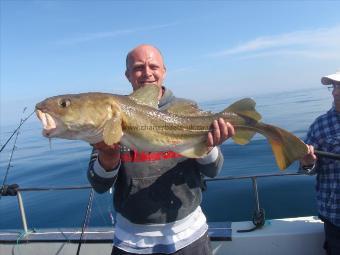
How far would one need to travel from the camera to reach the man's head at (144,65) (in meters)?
3.66

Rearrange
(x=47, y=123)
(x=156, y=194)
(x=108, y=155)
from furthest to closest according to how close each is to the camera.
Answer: (x=156, y=194) < (x=108, y=155) < (x=47, y=123)

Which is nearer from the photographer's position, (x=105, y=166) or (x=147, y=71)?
(x=105, y=166)

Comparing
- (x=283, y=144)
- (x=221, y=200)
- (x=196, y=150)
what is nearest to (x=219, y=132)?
(x=196, y=150)

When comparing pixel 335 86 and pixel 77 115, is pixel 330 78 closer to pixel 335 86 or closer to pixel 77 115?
pixel 335 86

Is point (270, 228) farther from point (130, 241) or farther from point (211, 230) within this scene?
point (130, 241)

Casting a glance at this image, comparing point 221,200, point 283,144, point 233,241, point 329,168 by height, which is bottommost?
point 221,200

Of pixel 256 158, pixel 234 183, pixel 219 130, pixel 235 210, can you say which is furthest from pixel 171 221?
pixel 256 158

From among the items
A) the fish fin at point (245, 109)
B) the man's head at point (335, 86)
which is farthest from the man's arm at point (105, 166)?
the man's head at point (335, 86)

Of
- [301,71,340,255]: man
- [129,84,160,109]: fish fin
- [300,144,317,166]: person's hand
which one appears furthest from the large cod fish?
[301,71,340,255]: man

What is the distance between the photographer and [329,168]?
470 cm

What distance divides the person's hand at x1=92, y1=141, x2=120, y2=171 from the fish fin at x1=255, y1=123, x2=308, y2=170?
1463 millimetres

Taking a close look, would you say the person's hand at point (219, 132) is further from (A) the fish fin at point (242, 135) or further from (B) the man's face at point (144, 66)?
(B) the man's face at point (144, 66)

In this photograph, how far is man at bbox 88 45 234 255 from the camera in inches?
136

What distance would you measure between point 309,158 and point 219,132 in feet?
5.31
